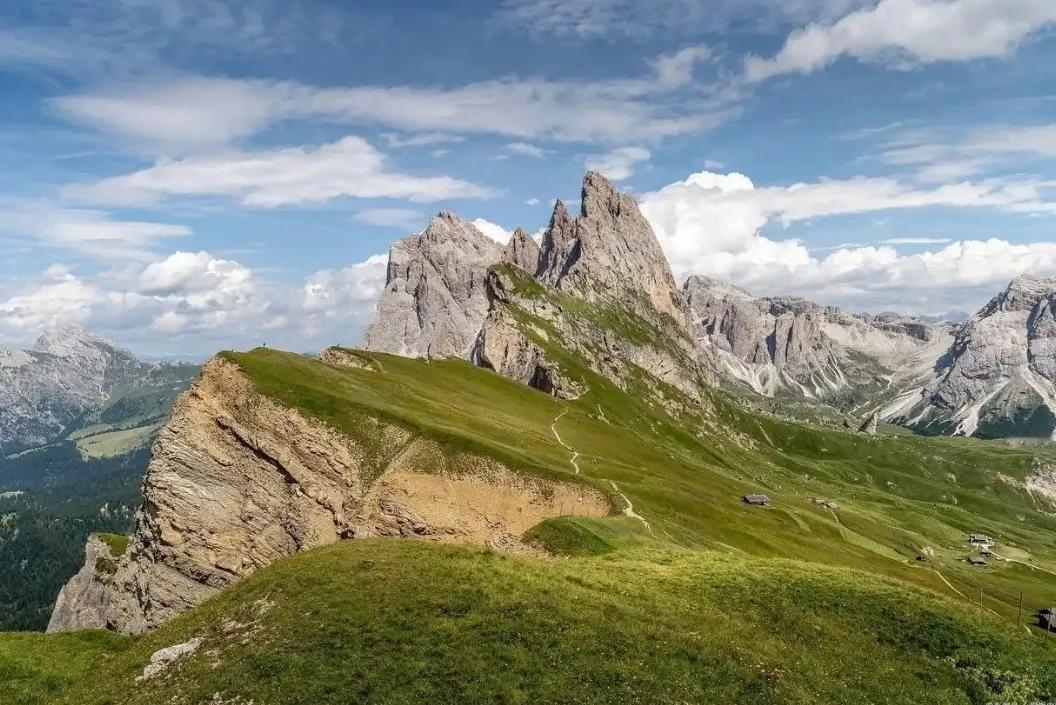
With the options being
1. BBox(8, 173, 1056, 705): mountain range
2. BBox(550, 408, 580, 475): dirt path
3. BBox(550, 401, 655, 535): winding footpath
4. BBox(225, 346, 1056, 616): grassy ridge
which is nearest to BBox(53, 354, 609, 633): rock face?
BBox(8, 173, 1056, 705): mountain range

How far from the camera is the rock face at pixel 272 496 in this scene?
6975cm

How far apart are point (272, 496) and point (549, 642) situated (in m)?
49.3

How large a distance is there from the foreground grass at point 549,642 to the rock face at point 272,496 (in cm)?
2221

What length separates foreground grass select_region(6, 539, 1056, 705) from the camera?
32.3m

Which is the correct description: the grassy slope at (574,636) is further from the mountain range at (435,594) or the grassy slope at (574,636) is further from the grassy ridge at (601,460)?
the grassy ridge at (601,460)

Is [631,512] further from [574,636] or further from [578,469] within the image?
[574,636]

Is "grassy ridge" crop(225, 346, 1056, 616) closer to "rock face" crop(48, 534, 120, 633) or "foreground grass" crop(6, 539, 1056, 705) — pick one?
"foreground grass" crop(6, 539, 1056, 705)

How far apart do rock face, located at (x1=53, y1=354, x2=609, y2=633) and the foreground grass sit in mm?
22208

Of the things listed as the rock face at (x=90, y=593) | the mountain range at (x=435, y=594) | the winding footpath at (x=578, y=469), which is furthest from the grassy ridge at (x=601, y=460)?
the rock face at (x=90, y=593)

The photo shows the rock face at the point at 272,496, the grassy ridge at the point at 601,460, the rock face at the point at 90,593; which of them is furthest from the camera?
the rock face at the point at 90,593

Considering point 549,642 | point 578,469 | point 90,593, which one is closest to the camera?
point 549,642

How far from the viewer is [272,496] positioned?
244 feet

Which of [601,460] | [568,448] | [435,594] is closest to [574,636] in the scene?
[435,594]

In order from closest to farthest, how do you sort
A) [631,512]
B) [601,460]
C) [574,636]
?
[574,636]
[631,512]
[601,460]
